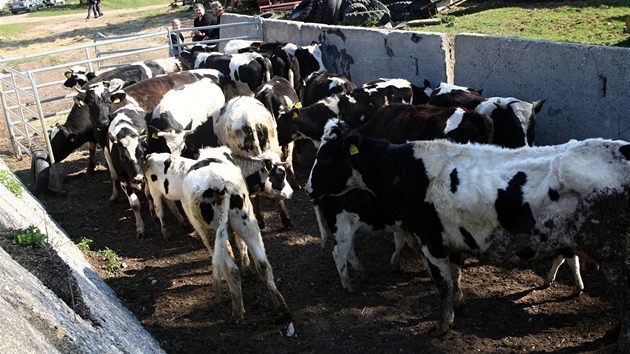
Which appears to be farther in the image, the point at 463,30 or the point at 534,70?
the point at 463,30

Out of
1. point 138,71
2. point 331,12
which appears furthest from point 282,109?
point 331,12

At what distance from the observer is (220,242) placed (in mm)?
6859

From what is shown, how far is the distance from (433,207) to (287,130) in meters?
5.30

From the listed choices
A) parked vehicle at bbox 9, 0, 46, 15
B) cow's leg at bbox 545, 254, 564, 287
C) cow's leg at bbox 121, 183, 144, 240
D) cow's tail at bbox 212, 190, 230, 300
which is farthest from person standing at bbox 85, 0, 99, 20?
cow's leg at bbox 545, 254, 564, 287

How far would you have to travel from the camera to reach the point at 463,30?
17.0 m

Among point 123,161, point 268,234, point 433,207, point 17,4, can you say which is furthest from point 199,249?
point 17,4

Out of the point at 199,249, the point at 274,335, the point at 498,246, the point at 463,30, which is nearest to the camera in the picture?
the point at 498,246

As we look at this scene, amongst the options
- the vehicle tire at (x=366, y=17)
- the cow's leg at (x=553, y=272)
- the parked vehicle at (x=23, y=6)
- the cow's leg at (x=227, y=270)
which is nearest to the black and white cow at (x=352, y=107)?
the cow's leg at (x=227, y=270)

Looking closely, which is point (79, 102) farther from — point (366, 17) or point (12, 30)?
point (12, 30)

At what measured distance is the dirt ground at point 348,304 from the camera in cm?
632

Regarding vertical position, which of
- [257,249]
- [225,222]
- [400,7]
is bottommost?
[257,249]

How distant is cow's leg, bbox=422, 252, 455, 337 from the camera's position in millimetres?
6328

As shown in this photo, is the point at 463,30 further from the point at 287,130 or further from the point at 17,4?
the point at 17,4

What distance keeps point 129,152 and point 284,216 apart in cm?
284
